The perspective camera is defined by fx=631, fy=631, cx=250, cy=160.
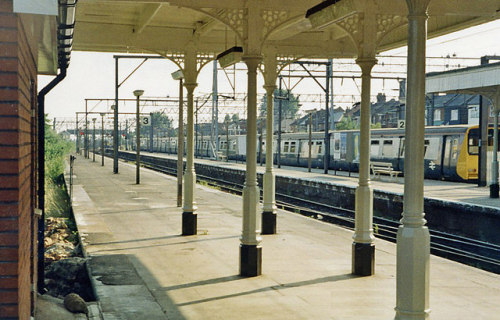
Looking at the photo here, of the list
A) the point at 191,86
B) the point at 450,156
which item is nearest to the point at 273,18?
the point at 191,86

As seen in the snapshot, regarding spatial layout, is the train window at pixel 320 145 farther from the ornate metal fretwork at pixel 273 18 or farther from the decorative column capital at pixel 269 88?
the ornate metal fretwork at pixel 273 18

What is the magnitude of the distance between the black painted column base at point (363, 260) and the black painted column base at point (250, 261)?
1352mm

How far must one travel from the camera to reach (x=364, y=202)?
905 cm

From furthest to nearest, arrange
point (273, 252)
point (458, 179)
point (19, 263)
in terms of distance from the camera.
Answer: point (458, 179), point (273, 252), point (19, 263)

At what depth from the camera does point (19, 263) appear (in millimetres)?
3682

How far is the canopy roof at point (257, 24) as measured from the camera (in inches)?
344

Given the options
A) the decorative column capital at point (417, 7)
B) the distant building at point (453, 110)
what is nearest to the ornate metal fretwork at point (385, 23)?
the decorative column capital at point (417, 7)

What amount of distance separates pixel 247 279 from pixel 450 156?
742 inches

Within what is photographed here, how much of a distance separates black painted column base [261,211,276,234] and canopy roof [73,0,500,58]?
10.9 feet

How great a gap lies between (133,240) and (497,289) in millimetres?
6584

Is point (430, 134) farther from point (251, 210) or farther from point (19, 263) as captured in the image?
point (19, 263)

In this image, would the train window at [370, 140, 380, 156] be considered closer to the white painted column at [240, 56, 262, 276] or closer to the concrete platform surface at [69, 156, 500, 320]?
the concrete platform surface at [69, 156, 500, 320]

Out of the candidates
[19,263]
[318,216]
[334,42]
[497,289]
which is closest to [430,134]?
[318,216]

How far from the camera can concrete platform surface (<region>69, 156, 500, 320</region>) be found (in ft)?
22.9
